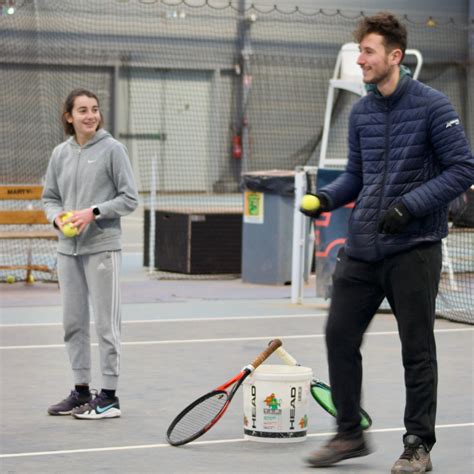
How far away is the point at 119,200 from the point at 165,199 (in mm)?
18330

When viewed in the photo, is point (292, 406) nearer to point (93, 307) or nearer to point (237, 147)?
point (93, 307)

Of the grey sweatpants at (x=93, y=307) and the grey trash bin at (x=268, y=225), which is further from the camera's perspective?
the grey trash bin at (x=268, y=225)

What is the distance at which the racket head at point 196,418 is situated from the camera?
20.5 ft

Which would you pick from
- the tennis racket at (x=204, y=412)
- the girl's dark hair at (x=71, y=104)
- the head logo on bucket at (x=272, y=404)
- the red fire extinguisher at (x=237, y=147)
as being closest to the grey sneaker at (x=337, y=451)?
the head logo on bucket at (x=272, y=404)

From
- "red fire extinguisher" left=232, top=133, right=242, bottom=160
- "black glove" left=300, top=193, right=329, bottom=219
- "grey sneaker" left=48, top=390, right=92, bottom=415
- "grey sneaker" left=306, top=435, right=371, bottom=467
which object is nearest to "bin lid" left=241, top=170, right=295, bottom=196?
"grey sneaker" left=48, top=390, right=92, bottom=415

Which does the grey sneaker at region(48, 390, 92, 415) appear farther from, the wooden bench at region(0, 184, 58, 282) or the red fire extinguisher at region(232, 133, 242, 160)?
the red fire extinguisher at region(232, 133, 242, 160)

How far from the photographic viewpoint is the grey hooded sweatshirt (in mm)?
6949

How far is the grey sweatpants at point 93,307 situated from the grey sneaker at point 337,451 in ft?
5.16

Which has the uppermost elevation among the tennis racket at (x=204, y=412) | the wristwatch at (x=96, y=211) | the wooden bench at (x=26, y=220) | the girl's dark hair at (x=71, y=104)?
the girl's dark hair at (x=71, y=104)

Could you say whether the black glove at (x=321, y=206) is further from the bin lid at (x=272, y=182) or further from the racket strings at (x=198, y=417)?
the bin lid at (x=272, y=182)

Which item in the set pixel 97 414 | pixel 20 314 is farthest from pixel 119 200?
pixel 20 314

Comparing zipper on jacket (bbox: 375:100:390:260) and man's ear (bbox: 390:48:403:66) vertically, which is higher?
man's ear (bbox: 390:48:403:66)

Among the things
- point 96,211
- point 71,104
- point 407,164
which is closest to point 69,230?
point 96,211

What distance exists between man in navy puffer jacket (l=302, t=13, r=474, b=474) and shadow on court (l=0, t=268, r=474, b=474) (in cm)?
40
